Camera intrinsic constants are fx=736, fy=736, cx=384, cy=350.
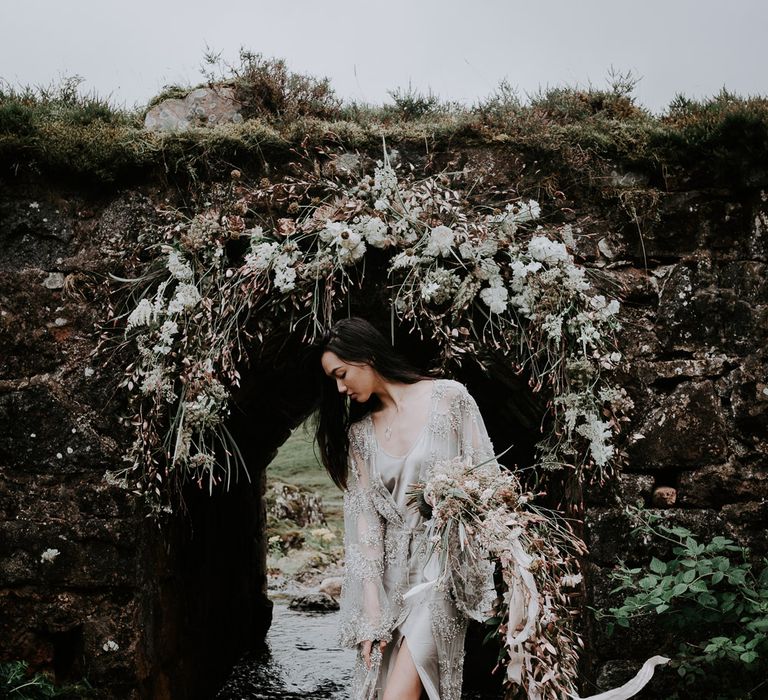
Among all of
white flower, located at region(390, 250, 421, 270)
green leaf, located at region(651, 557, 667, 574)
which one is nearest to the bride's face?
white flower, located at region(390, 250, 421, 270)

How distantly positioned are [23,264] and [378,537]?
2.40m

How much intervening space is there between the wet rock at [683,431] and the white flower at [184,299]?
7.83ft

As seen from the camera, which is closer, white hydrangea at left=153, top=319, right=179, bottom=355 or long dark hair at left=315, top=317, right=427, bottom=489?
long dark hair at left=315, top=317, right=427, bottom=489

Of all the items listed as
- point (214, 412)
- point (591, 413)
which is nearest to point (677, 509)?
point (591, 413)

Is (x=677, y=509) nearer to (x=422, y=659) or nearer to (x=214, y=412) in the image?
(x=422, y=659)

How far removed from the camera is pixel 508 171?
3988mm

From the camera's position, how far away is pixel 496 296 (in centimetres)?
377

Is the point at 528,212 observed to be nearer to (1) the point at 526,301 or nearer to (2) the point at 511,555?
(1) the point at 526,301

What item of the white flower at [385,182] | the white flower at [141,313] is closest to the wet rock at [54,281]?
the white flower at [141,313]

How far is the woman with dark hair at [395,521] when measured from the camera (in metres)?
3.08

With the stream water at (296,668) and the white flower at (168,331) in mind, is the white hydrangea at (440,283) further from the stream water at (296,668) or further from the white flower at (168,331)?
the stream water at (296,668)

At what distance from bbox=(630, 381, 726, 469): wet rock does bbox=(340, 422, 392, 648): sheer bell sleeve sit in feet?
4.71

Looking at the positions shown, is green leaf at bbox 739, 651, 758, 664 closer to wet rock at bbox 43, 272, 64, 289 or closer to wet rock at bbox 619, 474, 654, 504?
wet rock at bbox 619, 474, 654, 504

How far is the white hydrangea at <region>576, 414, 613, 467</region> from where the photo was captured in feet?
12.0
